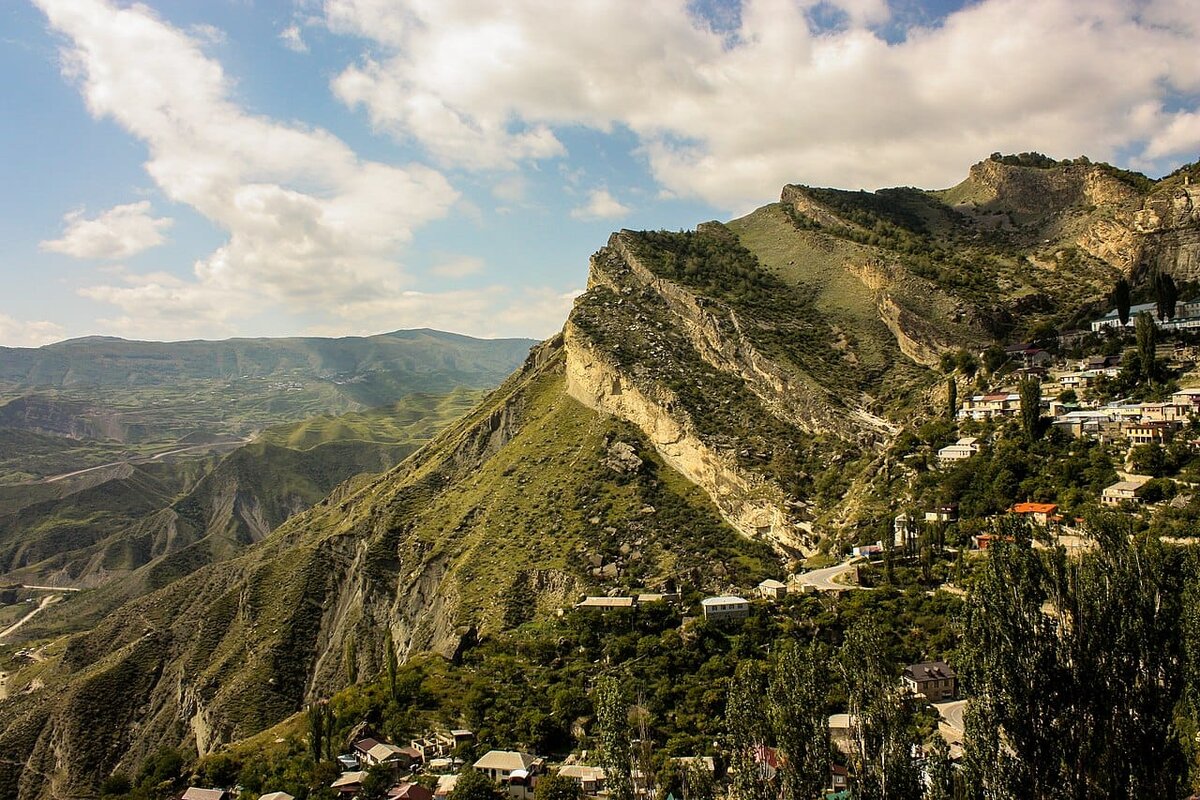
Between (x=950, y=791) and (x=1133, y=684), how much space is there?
6686 mm

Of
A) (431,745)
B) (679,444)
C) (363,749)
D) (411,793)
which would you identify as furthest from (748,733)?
(679,444)

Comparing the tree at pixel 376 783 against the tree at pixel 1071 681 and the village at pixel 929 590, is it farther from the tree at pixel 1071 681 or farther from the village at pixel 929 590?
the tree at pixel 1071 681

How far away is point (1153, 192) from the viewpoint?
86750 mm

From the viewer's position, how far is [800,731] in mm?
24594

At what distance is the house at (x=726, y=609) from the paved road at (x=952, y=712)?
516 inches

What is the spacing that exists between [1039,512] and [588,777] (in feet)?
97.3

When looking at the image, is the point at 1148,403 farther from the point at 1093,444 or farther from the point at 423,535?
the point at 423,535

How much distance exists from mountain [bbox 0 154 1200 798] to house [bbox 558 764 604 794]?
1951cm

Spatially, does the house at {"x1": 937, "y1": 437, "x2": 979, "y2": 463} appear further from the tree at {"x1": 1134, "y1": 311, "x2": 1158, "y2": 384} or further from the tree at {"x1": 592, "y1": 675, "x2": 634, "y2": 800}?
the tree at {"x1": 592, "y1": 675, "x2": 634, "y2": 800}

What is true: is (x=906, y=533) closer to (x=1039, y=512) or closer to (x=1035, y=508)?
→ (x=1035, y=508)

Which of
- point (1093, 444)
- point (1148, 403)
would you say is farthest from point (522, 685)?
point (1148, 403)

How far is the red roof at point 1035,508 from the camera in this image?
1813 inches

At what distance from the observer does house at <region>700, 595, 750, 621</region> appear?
46750 mm

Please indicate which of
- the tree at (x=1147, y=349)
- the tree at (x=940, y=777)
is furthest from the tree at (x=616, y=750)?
the tree at (x=1147, y=349)
